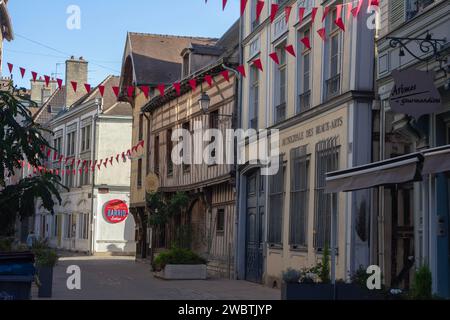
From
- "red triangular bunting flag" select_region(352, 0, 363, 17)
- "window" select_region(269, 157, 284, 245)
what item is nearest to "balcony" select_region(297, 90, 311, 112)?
"window" select_region(269, 157, 284, 245)

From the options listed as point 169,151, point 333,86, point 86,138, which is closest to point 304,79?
point 333,86

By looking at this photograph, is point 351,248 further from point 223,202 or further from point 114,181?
point 114,181

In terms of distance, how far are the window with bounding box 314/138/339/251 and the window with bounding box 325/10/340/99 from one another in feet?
3.62

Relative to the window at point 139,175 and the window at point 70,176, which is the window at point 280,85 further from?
the window at point 70,176

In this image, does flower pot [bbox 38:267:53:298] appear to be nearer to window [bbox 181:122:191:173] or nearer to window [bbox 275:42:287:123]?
window [bbox 275:42:287:123]

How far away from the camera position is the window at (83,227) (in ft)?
150

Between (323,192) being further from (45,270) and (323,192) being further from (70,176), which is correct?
(70,176)

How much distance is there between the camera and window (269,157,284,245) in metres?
20.0

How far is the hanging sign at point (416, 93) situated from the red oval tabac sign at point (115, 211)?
3374 cm

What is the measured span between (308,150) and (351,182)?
6818 millimetres

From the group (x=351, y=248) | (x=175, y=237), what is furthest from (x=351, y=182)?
(x=175, y=237)

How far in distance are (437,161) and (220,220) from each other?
15.9m

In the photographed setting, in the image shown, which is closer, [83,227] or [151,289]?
[151,289]

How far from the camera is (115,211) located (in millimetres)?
44781
